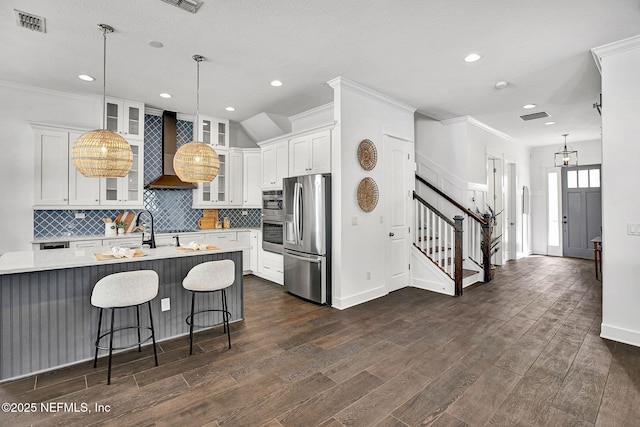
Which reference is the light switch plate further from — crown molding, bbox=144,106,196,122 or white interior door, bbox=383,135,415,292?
crown molding, bbox=144,106,196,122

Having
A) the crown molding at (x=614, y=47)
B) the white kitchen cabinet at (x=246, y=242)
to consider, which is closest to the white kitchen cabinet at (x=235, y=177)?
the white kitchen cabinet at (x=246, y=242)

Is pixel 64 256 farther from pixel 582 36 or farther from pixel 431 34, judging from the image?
pixel 582 36

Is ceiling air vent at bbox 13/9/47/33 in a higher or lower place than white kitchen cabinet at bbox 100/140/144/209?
higher

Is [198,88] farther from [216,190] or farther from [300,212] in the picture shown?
[300,212]

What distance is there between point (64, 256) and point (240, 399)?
6.95 feet

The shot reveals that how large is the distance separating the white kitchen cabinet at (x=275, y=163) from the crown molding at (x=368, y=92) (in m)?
1.32

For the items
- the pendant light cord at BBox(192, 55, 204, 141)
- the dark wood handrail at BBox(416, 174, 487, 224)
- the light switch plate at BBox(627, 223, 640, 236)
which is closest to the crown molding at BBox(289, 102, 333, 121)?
the pendant light cord at BBox(192, 55, 204, 141)

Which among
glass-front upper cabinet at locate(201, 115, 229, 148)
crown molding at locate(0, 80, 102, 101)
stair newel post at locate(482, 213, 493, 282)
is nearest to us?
crown molding at locate(0, 80, 102, 101)

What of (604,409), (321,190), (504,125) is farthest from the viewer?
(504,125)

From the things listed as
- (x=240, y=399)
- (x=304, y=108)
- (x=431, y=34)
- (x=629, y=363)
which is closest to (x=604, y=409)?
(x=629, y=363)

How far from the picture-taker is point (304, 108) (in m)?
5.40

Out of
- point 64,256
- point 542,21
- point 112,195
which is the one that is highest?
point 542,21

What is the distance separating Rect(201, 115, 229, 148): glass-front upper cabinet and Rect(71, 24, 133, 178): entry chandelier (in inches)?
111

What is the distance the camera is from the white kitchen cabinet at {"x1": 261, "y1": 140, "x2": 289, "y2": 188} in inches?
202
